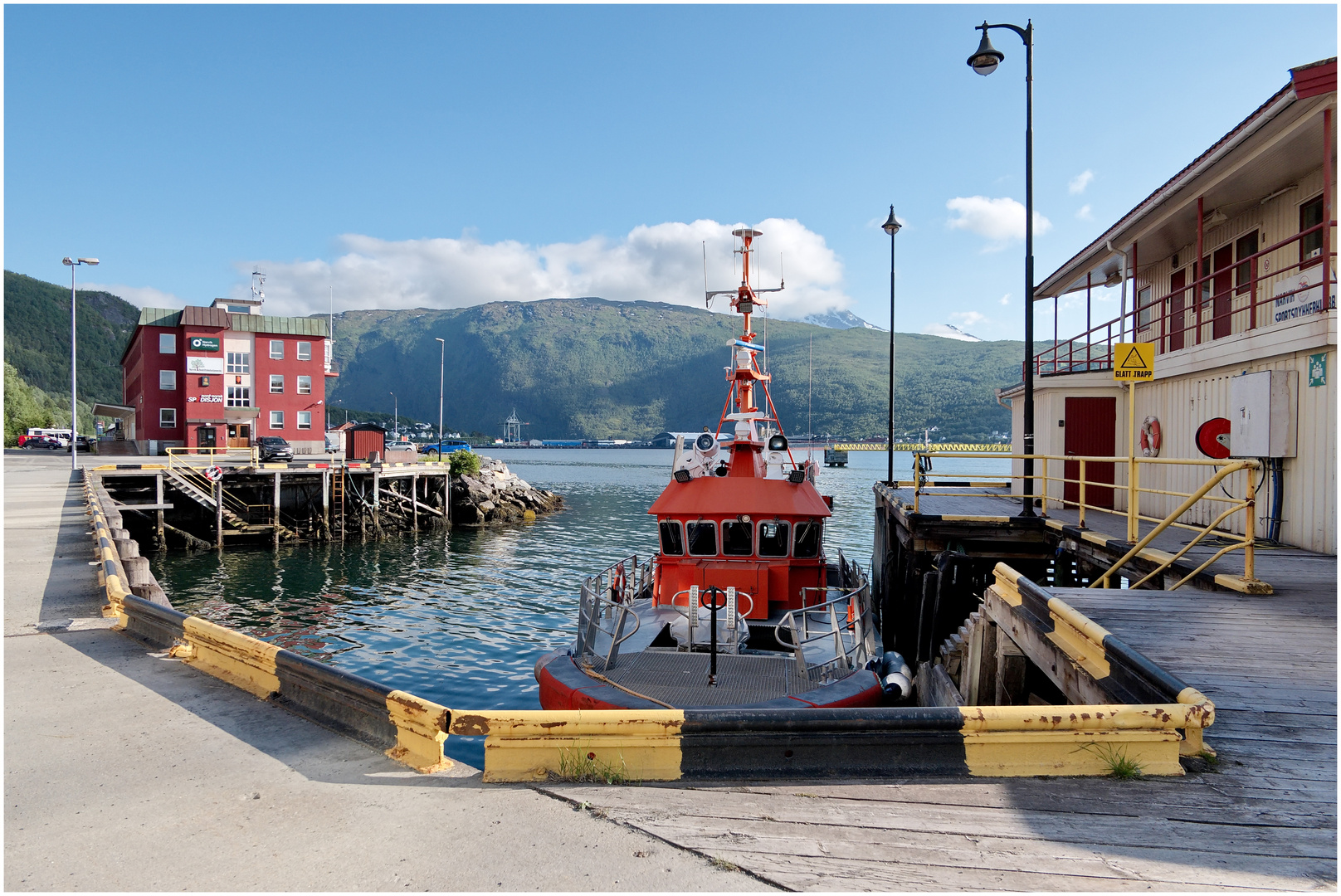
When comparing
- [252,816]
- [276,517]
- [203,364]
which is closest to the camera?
[252,816]

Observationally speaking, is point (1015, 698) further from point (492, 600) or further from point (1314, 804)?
point (492, 600)

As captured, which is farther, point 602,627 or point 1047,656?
point 602,627

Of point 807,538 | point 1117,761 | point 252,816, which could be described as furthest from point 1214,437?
point 252,816

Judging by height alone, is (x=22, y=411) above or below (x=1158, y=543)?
above

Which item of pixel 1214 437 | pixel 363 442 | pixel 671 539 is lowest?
pixel 671 539

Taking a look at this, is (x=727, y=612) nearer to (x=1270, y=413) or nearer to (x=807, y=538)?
(x=807, y=538)

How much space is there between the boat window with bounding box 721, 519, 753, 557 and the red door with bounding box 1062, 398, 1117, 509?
28.1 feet

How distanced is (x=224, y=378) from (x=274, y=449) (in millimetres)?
9592

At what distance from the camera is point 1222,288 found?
48.3ft

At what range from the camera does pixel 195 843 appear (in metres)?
3.36

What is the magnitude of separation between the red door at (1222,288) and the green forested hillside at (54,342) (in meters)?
175

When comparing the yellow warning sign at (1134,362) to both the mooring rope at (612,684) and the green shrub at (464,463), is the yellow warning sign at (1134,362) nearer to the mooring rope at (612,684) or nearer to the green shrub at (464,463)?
the mooring rope at (612,684)

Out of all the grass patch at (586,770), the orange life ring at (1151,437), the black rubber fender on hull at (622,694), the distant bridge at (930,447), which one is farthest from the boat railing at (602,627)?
the distant bridge at (930,447)

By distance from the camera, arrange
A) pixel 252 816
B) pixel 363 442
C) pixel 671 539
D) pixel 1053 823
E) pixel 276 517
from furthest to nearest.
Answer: pixel 363 442 < pixel 276 517 < pixel 671 539 < pixel 252 816 < pixel 1053 823
